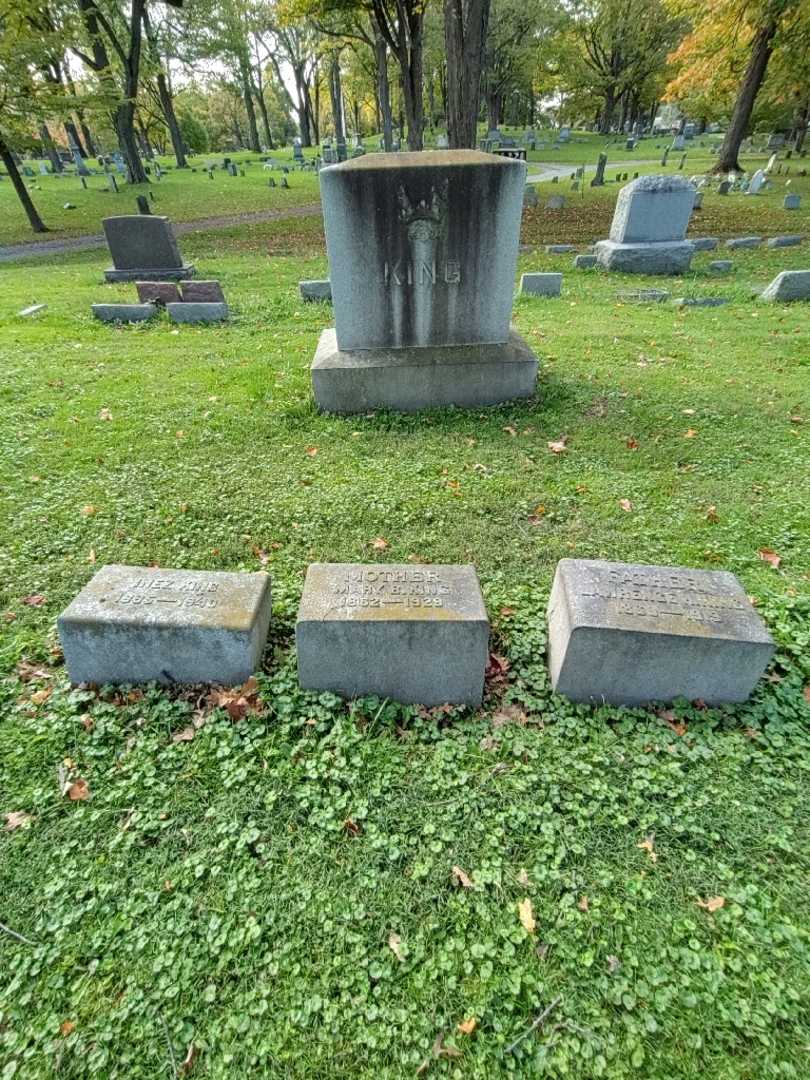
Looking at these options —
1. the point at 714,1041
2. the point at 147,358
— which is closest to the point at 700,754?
the point at 714,1041

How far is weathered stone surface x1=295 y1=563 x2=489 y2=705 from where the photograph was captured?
2906 mm

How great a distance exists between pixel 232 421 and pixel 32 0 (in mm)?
18362

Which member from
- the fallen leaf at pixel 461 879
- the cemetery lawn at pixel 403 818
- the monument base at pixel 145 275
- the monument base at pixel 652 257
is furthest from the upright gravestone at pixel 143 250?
the fallen leaf at pixel 461 879

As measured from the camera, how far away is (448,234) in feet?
18.4

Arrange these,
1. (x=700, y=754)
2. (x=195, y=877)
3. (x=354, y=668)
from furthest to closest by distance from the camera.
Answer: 1. (x=354, y=668)
2. (x=700, y=754)
3. (x=195, y=877)

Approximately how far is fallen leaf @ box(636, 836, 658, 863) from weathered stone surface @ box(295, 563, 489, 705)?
1034 millimetres

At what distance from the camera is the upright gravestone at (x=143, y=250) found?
12125mm

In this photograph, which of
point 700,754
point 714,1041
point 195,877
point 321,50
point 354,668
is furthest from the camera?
point 321,50

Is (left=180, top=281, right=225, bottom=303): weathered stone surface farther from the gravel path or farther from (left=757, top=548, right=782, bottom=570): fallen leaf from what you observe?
the gravel path

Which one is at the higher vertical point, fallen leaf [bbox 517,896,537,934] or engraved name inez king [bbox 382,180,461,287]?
engraved name inez king [bbox 382,180,461,287]

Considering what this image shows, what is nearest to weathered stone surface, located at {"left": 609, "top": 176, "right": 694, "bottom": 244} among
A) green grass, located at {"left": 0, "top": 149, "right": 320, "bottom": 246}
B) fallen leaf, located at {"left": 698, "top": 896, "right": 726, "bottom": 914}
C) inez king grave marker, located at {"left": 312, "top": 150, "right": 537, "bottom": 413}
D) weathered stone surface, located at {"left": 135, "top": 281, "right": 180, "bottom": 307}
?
→ inez king grave marker, located at {"left": 312, "top": 150, "right": 537, "bottom": 413}

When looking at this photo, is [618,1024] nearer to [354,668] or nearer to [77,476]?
[354,668]

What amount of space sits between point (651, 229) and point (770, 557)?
11421 millimetres

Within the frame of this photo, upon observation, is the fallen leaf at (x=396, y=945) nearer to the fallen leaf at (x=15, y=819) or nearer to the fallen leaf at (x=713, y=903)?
the fallen leaf at (x=713, y=903)
